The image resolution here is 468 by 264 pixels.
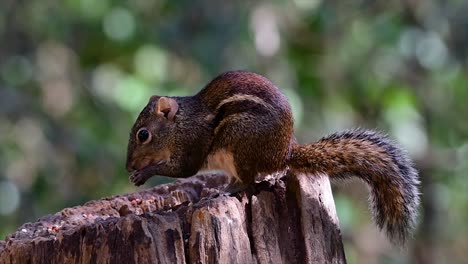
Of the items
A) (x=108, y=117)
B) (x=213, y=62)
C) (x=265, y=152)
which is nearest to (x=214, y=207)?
(x=265, y=152)

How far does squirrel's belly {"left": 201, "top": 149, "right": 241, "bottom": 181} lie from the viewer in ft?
10.8

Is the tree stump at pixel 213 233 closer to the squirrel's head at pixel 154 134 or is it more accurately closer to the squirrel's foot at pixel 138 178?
the squirrel's foot at pixel 138 178

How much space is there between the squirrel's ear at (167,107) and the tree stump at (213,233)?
650 millimetres

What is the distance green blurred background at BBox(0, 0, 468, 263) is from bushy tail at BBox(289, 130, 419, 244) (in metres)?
2.36

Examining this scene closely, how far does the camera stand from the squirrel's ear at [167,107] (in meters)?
3.60

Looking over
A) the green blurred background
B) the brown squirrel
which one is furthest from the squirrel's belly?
the green blurred background

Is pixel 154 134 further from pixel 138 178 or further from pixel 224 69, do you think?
pixel 224 69

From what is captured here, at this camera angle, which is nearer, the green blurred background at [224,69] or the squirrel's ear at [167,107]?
the squirrel's ear at [167,107]

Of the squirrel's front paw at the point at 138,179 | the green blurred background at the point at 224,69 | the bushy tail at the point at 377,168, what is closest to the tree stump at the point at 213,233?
the bushy tail at the point at 377,168

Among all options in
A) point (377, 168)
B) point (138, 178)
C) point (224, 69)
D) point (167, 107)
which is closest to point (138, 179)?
point (138, 178)

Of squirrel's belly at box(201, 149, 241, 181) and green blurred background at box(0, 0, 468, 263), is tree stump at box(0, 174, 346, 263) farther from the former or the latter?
green blurred background at box(0, 0, 468, 263)

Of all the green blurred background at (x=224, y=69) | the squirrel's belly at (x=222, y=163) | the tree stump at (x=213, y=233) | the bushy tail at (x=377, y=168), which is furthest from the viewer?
the green blurred background at (x=224, y=69)

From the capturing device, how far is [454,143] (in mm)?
6227

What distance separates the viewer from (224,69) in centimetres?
555
